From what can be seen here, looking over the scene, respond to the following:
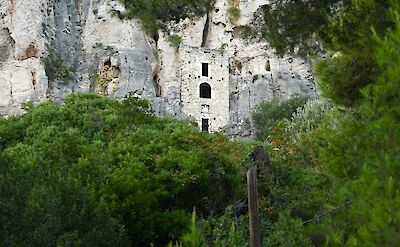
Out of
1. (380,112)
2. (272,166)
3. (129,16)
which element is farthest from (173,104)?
(380,112)

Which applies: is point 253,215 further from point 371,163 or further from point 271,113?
point 271,113

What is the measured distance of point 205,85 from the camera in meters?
36.7

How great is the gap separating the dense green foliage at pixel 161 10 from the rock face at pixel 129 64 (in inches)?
876

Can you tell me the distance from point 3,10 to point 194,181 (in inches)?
1078

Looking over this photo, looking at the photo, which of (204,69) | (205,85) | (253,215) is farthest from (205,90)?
(253,215)

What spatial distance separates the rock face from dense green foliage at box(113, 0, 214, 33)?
Result: 22.2m

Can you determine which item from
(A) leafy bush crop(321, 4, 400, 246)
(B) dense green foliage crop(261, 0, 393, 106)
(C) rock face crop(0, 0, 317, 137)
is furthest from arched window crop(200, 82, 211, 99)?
(A) leafy bush crop(321, 4, 400, 246)

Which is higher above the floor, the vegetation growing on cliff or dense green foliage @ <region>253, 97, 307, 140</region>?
dense green foliage @ <region>253, 97, 307, 140</region>

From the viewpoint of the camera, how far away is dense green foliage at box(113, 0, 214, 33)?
399 inches

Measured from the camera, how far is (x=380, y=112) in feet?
15.5

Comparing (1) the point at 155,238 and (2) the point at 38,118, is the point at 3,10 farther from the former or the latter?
(1) the point at 155,238

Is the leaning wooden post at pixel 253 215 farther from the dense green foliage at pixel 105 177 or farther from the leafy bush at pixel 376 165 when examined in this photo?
the dense green foliage at pixel 105 177

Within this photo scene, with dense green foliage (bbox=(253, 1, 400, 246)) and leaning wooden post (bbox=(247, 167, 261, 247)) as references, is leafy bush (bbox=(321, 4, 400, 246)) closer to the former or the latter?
dense green foliage (bbox=(253, 1, 400, 246))

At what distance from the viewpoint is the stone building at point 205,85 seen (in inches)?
1409
